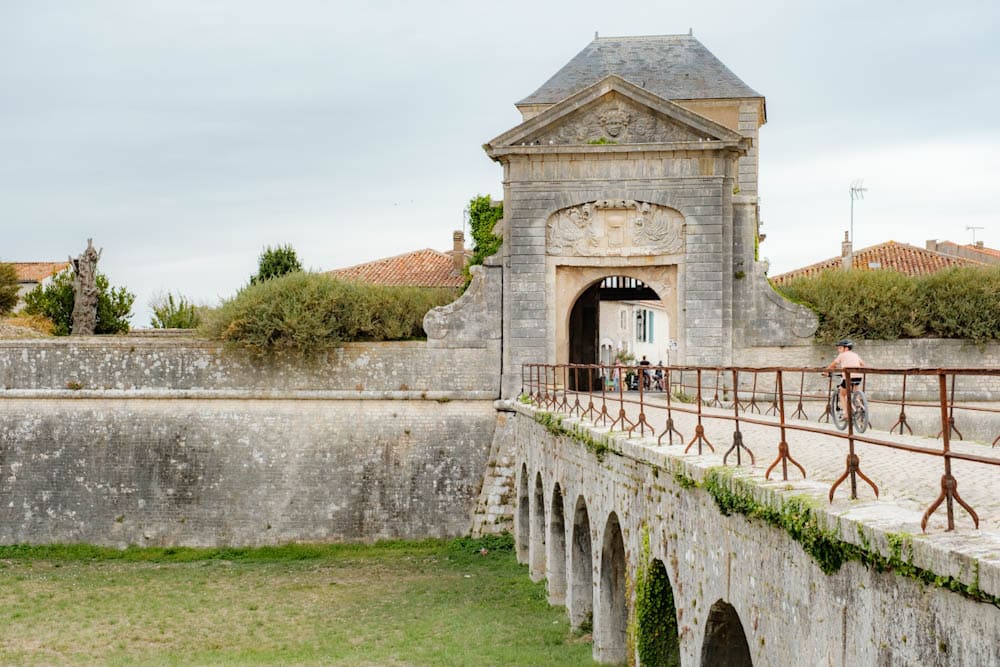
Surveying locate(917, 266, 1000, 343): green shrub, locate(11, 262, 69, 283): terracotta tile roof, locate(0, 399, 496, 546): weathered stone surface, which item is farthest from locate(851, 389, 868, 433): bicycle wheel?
locate(11, 262, 69, 283): terracotta tile roof

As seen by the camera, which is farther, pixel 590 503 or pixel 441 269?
pixel 441 269

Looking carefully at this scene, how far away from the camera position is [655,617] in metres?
9.16

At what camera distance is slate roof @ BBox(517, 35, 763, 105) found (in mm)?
24672

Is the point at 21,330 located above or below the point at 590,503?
above

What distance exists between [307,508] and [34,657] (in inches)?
301

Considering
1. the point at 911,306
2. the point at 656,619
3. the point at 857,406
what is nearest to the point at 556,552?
the point at 857,406

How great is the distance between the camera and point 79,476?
20.8m

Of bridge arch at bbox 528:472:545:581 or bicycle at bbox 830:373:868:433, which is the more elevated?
bicycle at bbox 830:373:868:433

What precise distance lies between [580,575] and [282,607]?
448 cm

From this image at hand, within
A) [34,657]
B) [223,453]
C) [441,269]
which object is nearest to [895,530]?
[34,657]

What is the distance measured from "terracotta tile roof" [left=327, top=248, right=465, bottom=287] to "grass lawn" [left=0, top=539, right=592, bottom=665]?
1001 cm

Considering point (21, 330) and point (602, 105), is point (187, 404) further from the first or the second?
point (602, 105)

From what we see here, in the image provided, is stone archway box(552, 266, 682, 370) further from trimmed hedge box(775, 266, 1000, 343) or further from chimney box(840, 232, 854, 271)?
chimney box(840, 232, 854, 271)

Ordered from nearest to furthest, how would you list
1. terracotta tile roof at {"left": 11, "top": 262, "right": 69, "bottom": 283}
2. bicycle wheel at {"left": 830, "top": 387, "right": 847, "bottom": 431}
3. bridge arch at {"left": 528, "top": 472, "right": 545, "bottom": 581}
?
bicycle wheel at {"left": 830, "top": 387, "right": 847, "bottom": 431} → bridge arch at {"left": 528, "top": 472, "right": 545, "bottom": 581} → terracotta tile roof at {"left": 11, "top": 262, "right": 69, "bottom": 283}
